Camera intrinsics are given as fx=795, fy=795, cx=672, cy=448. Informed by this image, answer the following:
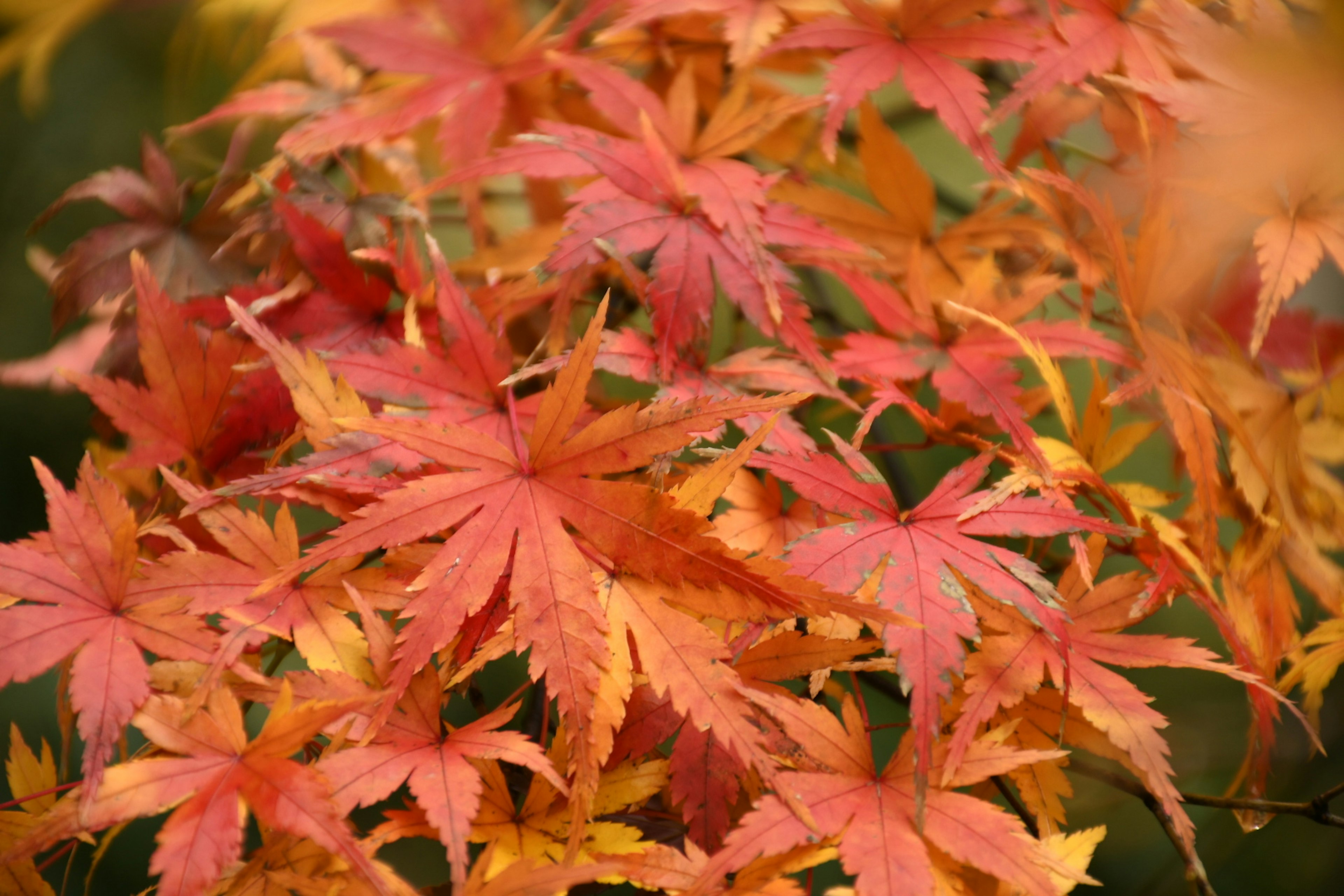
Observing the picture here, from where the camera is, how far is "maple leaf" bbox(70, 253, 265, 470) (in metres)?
0.49

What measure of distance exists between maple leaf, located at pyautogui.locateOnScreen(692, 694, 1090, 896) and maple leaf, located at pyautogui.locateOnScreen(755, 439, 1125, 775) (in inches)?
1.6

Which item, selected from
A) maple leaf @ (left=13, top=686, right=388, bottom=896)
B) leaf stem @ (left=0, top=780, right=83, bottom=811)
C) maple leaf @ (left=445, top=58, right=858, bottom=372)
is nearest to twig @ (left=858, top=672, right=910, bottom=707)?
maple leaf @ (left=445, top=58, right=858, bottom=372)

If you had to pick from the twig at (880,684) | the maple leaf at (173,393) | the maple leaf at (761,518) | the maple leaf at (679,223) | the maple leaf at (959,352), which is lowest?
the twig at (880,684)

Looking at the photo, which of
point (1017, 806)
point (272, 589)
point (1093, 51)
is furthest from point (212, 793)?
point (1093, 51)

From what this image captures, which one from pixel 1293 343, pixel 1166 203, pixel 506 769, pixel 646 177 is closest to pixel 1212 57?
pixel 1166 203

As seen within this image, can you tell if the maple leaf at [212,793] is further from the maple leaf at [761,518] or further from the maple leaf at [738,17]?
the maple leaf at [738,17]

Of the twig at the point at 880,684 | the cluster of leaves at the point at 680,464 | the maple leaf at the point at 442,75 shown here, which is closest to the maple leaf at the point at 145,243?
the cluster of leaves at the point at 680,464

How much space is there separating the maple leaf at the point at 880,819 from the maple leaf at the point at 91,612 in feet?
0.96

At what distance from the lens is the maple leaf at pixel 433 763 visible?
1.20 ft

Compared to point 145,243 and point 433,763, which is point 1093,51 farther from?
point 145,243

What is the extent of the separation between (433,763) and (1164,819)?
412 mm

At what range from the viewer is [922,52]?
1.82ft

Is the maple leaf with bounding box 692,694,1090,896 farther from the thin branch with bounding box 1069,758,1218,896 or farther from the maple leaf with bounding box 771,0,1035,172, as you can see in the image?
the maple leaf with bounding box 771,0,1035,172

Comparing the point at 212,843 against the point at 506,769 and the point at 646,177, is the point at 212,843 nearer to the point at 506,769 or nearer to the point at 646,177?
the point at 506,769
